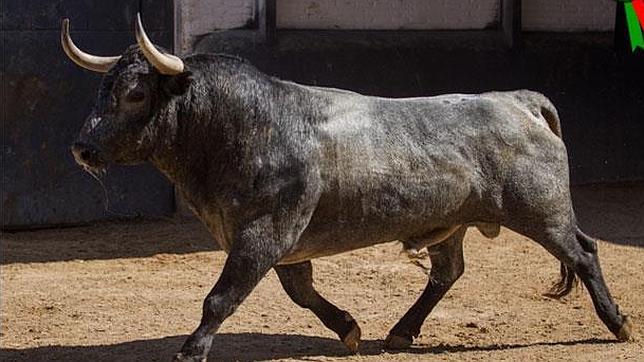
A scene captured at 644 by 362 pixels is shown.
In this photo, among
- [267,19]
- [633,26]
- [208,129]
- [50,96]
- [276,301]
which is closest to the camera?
[208,129]

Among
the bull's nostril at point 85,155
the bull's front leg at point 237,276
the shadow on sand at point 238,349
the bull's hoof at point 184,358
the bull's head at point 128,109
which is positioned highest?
the bull's head at point 128,109

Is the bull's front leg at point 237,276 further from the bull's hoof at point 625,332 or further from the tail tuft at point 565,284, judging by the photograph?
the bull's hoof at point 625,332

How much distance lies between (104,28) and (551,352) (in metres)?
4.77

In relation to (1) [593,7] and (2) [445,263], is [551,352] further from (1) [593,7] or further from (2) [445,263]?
(1) [593,7]

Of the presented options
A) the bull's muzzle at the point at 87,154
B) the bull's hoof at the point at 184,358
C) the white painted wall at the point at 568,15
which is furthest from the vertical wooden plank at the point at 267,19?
the bull's hoof at the point at 184,358

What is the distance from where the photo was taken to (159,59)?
6176mm

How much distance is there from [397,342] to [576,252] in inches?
41.6

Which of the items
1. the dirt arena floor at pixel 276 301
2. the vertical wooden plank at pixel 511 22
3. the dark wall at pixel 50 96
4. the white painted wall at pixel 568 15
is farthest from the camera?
the white painted wall at pixel 568 15

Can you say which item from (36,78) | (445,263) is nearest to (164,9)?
(36,78)

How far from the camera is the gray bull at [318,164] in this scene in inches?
250

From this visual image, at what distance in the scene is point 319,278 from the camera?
29.1 ft

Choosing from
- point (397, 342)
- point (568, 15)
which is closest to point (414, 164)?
point (397, 342)

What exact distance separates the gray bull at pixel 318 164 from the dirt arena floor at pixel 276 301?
0.33 metres

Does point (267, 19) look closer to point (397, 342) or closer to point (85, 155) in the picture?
point (397, 342)
